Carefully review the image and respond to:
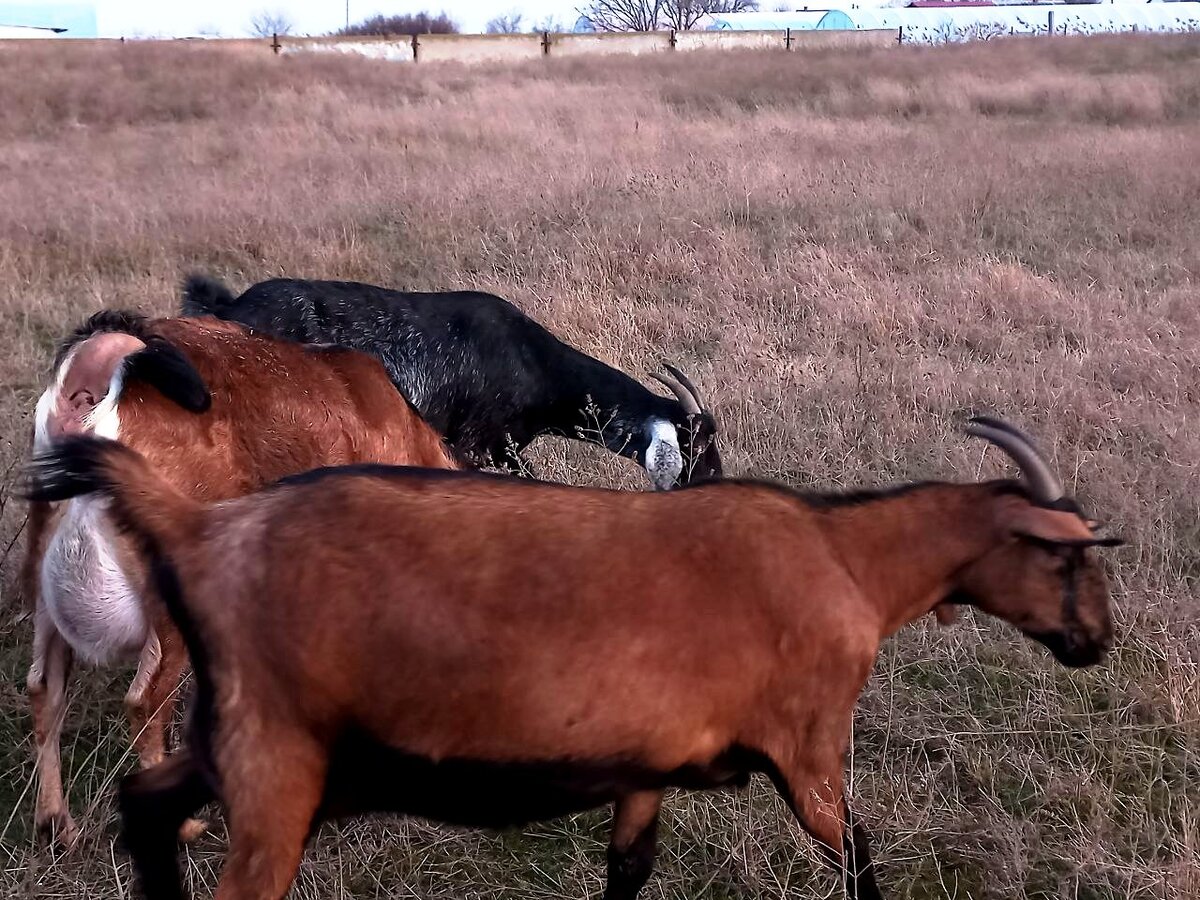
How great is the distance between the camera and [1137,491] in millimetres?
5426

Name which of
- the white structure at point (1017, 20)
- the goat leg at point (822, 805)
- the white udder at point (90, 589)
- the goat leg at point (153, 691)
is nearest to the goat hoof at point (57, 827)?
the goat leg at point (153, 691)

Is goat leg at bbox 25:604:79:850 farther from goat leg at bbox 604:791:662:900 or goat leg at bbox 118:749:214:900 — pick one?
goat leg at bbox 604:791:662:900

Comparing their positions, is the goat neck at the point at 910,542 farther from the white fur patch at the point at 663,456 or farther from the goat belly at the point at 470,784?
the white fur patch at the point at 663,456

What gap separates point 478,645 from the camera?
2.61 meters

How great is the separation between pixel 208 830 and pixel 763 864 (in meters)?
1.75

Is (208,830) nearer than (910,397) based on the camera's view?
Yes

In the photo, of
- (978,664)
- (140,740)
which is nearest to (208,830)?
(140,740)

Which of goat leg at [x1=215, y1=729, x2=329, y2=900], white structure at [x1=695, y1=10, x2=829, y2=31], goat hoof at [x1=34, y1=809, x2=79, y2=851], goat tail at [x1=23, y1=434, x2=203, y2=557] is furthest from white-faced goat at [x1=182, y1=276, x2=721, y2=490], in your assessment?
white structure at [x1=695, y1=10, x2=829, y2=31]

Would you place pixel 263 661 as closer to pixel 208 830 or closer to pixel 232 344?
pixel 208 830

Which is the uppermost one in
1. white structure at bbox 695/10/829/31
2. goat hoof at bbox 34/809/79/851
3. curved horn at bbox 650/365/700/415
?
white structure at bbox 695/10/829/31

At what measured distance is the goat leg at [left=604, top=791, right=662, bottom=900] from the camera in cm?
328

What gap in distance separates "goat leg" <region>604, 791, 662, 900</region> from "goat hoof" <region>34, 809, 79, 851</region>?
1.62m

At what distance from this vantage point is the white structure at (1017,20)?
114ft

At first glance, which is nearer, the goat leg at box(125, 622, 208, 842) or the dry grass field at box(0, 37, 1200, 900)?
the dry grass field at box(0, 37, 1200, 900)
